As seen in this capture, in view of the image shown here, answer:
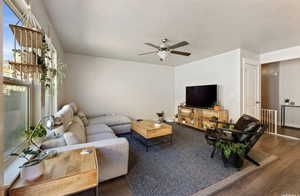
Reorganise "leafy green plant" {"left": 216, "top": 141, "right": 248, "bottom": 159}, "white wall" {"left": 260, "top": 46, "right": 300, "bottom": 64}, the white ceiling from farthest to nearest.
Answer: "white wall" {"left": 260, "top": 46, "right": 300, "bottom": 64} < "leafy green plant" {"left": 216, "top": 141, "right": 248, "bottom": 159} < the white ceiling

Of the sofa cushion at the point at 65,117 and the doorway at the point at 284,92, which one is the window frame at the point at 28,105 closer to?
the sofa cushion at the point at 65,117

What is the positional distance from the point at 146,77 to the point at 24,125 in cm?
412

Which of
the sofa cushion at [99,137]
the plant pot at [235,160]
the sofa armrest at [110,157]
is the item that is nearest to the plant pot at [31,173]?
the sofa armrest at [110,157]

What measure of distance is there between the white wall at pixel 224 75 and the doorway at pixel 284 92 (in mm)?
1622

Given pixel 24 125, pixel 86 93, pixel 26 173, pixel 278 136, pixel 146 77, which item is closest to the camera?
pixel 26 173

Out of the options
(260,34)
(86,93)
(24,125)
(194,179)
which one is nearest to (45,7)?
(24,125)

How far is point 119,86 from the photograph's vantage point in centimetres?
463

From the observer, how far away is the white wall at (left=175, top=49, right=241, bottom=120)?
351 centimetres

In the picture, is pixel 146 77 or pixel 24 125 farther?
pixel 146 77

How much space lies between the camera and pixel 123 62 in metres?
4.68

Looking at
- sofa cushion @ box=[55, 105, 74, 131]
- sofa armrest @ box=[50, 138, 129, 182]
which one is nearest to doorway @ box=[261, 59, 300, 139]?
sofa armrest @ box=[50, 138, 129, 182]

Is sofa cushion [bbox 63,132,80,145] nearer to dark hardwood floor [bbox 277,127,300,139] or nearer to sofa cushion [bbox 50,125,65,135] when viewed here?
sofa cushion [bbox 50,125,65,135]

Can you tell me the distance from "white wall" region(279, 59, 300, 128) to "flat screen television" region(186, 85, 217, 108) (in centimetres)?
312

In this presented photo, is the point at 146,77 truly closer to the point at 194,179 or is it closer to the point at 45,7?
the point at 45,7
